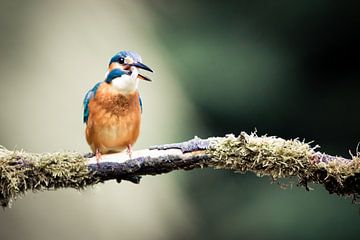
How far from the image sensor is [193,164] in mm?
2209

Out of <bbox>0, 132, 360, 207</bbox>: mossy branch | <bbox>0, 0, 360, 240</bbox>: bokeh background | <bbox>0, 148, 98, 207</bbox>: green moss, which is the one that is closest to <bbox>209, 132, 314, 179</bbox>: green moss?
<bbox>0, 132, 360, 207</bbox>: mossy branch

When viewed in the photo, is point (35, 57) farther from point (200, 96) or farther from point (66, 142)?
point (200, 96)

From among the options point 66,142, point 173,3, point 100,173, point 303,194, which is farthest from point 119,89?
point 173,3

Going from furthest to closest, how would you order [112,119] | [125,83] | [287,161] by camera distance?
[112,119] < [125,83] < [287,161]

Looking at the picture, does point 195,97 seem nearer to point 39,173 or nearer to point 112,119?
point 112,119

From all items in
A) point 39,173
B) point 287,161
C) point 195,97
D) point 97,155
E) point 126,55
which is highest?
point 195,97

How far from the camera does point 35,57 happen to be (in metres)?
5.27

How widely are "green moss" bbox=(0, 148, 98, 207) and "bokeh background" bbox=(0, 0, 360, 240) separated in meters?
2.52

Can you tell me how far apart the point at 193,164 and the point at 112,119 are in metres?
0.54

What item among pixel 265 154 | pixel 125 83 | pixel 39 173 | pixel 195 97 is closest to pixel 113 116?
pixel 125 83

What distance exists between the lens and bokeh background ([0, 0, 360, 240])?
16.3ft

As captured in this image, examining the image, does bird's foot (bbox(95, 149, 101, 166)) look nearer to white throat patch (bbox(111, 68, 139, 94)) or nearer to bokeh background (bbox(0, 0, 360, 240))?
white throat patch (bbox(111, 68, 139, 94))

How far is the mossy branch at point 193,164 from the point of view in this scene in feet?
7.16

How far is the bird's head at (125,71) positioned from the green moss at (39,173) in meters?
0.38
